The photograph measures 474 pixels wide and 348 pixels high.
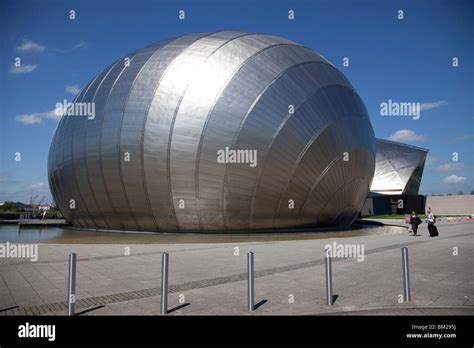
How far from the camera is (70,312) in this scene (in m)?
Answer: 6.45

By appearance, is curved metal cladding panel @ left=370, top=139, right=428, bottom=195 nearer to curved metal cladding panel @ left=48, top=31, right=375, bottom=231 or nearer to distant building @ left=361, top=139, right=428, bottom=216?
distant building @ left=361, top=139, right=428, bottom=216

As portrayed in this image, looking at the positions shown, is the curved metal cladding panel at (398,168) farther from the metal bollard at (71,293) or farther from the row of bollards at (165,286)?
the metal bollard at (71,293)

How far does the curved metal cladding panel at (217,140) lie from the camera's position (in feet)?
69.4

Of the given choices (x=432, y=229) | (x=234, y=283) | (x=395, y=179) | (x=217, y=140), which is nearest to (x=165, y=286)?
(x=234, y=283)

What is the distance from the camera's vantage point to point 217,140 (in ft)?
68.9

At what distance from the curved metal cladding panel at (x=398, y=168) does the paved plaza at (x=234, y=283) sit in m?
51.0

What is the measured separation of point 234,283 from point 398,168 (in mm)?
61891

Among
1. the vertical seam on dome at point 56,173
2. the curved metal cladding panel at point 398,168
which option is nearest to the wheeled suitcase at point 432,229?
the vertical seam on dome at point 56,173

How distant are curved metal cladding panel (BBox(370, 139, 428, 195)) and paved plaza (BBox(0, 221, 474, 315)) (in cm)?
5097

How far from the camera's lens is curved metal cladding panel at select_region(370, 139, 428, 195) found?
2468 inches

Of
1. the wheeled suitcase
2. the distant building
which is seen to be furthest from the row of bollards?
the distant building

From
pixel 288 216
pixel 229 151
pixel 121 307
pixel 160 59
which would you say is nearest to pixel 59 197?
pixel 160 59
